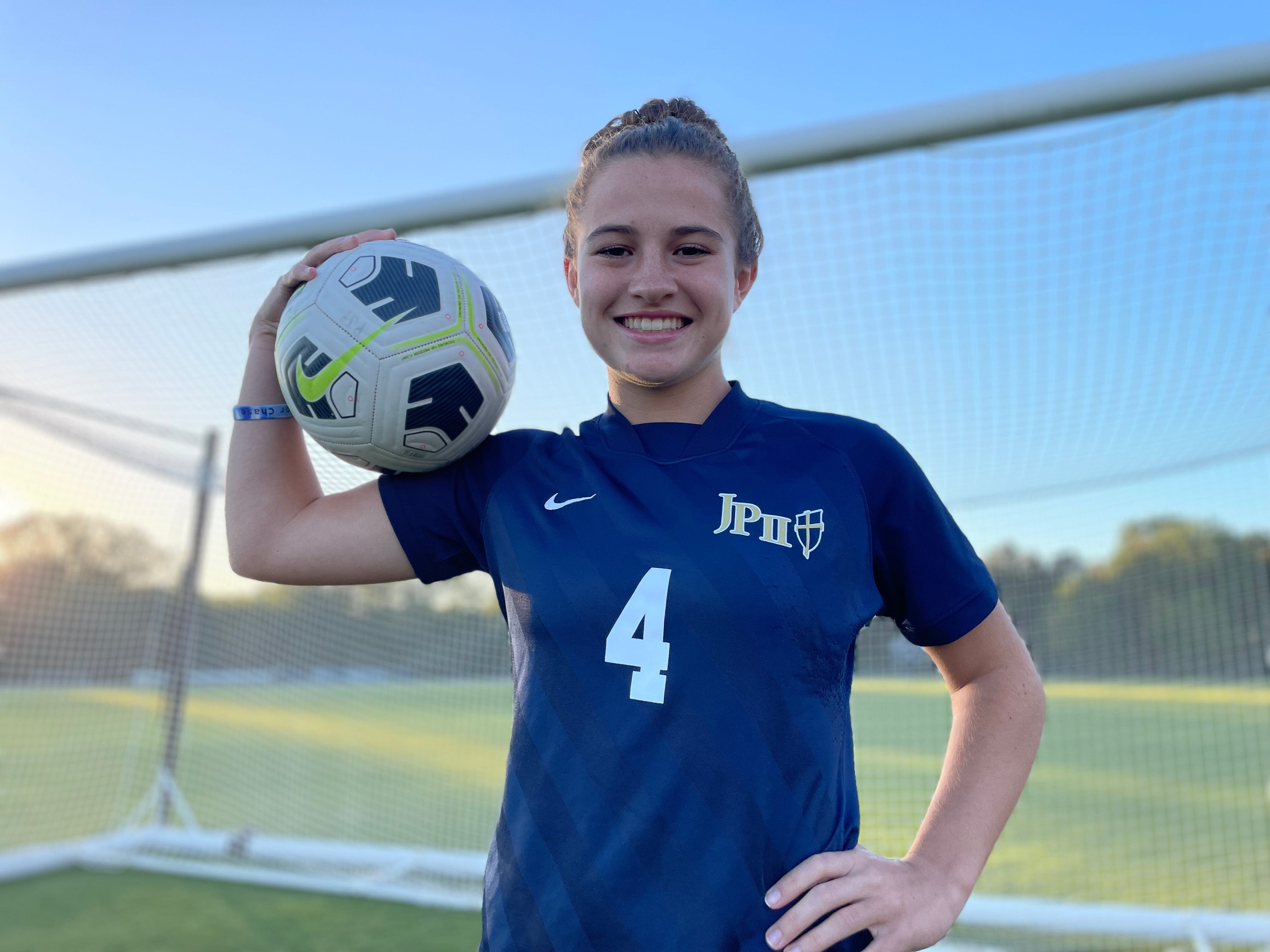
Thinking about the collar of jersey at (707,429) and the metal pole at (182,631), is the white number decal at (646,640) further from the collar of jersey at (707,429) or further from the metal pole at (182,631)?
A: the metal pole at (182,631)

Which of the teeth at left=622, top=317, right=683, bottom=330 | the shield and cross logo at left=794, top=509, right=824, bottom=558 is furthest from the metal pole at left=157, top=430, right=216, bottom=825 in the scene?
the shield and cross logo at left=794, top=509, right=824, bottom=558

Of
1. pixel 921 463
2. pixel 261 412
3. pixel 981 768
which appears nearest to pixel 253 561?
pixel 261 412

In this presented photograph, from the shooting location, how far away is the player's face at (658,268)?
129cm

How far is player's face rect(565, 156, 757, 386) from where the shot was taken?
4.22 feet

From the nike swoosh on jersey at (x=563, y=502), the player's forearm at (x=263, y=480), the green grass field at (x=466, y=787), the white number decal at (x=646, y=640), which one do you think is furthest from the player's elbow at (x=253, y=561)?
the green grass field at (x=466, y=787)

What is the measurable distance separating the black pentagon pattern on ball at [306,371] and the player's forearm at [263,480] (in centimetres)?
8

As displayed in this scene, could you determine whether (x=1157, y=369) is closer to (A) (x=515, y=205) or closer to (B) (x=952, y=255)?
(B) (x=952, y=255)

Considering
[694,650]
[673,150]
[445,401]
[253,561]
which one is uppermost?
[673,150]

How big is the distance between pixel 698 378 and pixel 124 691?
750 centimetres

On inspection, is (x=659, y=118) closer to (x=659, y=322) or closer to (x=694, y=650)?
(x=659, y=322)

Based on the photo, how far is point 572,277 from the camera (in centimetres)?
147

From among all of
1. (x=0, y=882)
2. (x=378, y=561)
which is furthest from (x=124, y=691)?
(x=378, y=561)

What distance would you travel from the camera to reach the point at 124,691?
24.3ft

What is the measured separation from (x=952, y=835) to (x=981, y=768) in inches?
4.0
